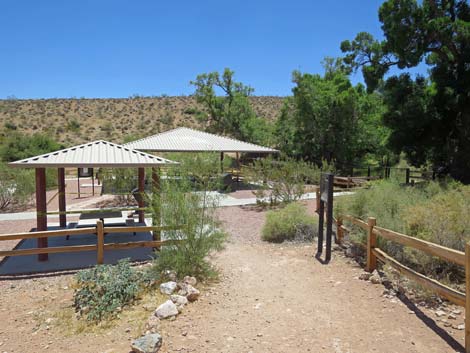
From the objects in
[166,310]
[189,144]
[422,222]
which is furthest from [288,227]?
[189,144]

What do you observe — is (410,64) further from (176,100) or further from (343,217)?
(176,100)

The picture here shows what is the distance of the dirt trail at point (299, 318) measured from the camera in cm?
412

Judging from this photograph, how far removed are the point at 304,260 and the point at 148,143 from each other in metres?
15.6

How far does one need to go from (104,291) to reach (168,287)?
93cm

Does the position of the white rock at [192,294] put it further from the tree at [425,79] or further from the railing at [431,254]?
the tree at [425,79]

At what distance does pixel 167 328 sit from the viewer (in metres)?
4.59

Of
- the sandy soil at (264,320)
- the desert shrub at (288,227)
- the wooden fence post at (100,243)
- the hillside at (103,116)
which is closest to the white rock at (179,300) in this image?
the sandy soil at (264,320)

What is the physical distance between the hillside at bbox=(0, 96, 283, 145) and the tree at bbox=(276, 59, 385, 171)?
16.4m

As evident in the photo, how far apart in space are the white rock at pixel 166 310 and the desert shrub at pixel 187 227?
3.91 ft

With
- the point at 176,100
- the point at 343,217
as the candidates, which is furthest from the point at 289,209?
the point at 176,100

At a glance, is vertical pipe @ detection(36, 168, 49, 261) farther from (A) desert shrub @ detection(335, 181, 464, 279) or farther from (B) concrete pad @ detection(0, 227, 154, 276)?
(A) desert shrub @ detection(335, 181, 464, 279)

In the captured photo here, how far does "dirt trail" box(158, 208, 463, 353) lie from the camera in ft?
13.5

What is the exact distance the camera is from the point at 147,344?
4.05m

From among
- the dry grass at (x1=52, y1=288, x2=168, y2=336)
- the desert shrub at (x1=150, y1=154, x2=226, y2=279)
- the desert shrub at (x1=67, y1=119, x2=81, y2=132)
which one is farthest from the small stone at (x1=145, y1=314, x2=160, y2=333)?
the desert shrub at (x1=67, y1=119, x2=81, y2=132)
